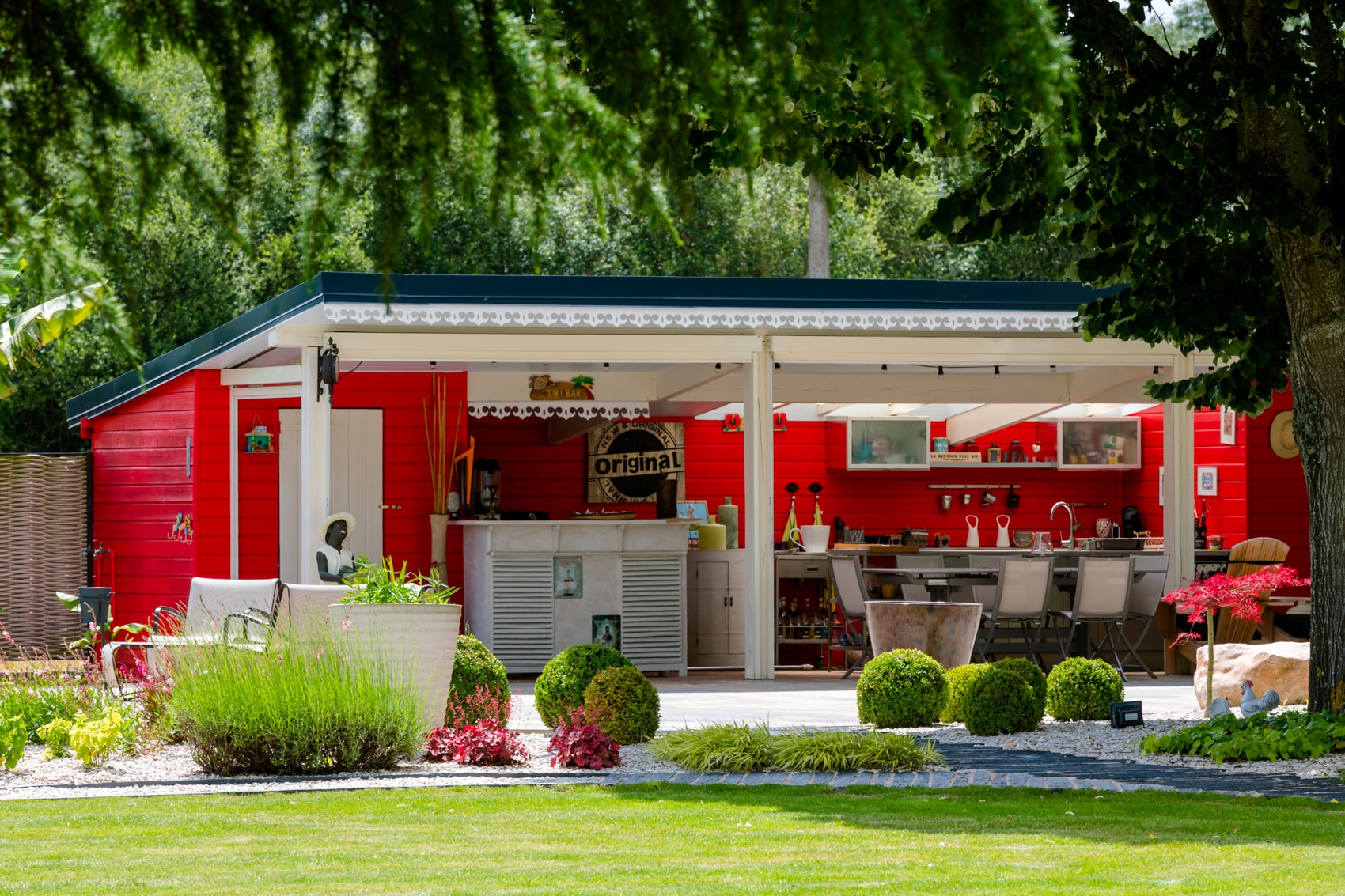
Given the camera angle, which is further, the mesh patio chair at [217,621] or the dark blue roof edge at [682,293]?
the dark blue roof edge at [682,293]

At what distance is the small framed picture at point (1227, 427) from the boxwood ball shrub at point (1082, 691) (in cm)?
658

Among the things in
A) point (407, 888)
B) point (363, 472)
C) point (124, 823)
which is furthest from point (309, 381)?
point (407, 888)

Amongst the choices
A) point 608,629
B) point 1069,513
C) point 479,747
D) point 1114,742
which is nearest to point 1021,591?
point 608,629

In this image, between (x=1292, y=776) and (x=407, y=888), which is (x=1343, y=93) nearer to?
(x=1292, y=776)

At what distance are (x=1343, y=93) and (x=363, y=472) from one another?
800cm

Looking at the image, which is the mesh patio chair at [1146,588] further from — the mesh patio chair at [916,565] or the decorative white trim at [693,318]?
the decorative white trim at [693,318]

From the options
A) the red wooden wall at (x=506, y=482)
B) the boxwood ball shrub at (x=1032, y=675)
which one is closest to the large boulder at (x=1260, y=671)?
the boxwood ball shrub at (x=1032, y=675)

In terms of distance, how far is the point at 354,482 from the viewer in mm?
12547

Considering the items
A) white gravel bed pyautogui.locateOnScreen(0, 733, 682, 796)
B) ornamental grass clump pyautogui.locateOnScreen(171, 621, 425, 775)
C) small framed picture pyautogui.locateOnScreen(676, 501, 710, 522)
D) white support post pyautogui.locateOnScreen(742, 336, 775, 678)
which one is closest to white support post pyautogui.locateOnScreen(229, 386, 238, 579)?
small framed picture pyautogui.locateOnScreen(676, 501, 710, 522)

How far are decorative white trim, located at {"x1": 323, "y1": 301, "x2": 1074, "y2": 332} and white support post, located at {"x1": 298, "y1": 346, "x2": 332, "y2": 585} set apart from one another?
59 centimetres

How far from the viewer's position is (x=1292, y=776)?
6602 mm

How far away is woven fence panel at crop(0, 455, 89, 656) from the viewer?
45.4 ft

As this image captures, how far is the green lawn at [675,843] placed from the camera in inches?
180

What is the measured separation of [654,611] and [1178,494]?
3.96m
